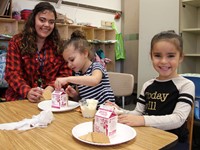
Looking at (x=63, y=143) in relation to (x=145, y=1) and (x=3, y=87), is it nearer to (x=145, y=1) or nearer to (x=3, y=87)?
(x=3, y=87)

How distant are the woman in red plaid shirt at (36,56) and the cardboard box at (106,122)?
0.86 m

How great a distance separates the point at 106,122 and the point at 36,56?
1059 mm

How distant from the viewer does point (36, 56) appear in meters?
1.63

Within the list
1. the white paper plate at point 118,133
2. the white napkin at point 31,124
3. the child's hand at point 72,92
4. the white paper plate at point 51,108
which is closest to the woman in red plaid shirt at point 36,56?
the child's hand at point 72,92

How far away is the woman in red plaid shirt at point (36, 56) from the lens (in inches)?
62.9

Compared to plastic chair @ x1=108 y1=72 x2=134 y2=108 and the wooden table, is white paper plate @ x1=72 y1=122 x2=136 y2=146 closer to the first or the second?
the wooden table

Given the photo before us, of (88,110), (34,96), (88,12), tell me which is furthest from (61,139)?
(88,12)

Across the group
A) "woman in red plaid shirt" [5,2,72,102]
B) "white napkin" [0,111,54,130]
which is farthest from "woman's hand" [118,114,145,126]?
"woman in red plaid shirt" [5,2,72,102]

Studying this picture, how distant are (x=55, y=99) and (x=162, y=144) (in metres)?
0.61

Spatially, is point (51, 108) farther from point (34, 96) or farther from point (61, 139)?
point (61, 139)

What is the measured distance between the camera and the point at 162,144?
0.72 meters

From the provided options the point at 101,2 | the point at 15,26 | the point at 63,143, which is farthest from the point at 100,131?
the point at 101,2

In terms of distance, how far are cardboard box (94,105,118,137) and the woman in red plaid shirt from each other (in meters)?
0.86

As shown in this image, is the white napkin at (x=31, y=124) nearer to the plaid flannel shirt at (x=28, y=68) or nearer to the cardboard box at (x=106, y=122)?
the cardboard box at (x=106, y=122)
